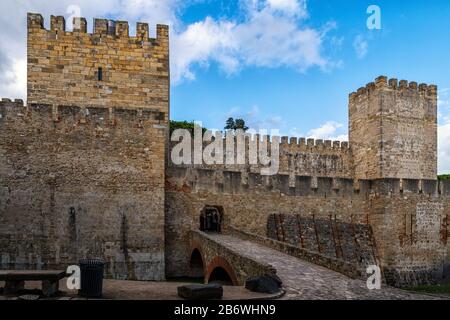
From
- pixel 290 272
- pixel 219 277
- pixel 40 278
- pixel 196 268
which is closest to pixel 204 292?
pixel 40 278

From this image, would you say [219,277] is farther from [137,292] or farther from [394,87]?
[394,87]

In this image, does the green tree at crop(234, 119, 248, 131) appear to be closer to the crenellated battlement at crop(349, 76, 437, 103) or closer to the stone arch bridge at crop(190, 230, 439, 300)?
the crenellated battlement at crop(349, 76, 437, 103)

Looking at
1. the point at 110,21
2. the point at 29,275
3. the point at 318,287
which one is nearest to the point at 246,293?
the point at 318,287

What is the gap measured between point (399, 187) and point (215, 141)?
9.71m

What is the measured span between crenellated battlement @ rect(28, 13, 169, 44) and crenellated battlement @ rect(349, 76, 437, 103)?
1188 cm

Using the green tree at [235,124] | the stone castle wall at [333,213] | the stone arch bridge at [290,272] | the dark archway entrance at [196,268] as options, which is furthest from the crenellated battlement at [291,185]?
the green tree at [235,124]

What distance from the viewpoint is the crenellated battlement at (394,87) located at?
24.0m

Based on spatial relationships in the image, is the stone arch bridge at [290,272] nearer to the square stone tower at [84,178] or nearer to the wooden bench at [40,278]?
the square stone tower at [84,178]

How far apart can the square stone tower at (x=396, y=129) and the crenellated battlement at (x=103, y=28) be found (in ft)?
39.8

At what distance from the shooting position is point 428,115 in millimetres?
25391

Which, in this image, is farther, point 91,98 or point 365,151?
point 365,151

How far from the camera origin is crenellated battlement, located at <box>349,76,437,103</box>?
943 inches

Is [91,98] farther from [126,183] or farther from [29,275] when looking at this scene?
[29,275]

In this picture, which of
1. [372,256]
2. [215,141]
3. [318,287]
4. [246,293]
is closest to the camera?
[246,293]
